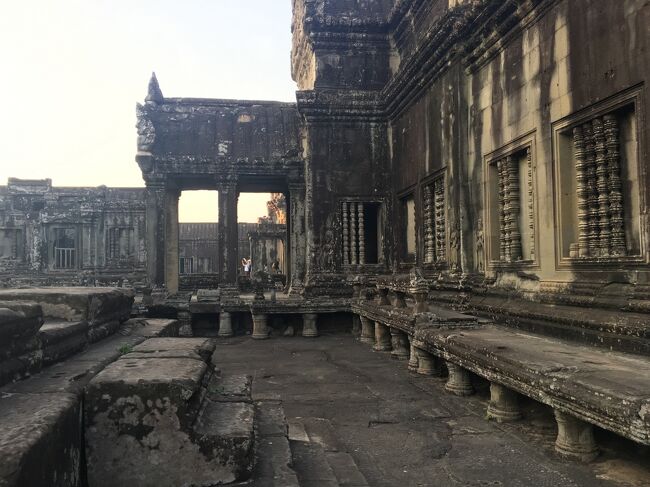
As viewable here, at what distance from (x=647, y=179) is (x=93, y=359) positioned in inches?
188

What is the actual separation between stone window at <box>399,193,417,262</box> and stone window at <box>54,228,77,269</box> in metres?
21.1

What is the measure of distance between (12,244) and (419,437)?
28052 millimetres

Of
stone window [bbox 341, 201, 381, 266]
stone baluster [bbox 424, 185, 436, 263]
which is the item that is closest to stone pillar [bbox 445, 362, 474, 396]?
stone baluster [bbox 424, 185, 436, 263]

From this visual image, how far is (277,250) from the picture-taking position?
30.1m

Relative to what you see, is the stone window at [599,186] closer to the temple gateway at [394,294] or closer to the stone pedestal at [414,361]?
the temple gateway at [394,294]

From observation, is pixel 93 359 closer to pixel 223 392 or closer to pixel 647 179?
pixel 223 392

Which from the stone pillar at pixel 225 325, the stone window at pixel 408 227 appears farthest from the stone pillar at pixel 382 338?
the stone pillar at pixel 225 325

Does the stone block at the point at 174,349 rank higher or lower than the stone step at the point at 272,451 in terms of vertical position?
higher

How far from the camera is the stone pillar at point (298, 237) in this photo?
44.2ft

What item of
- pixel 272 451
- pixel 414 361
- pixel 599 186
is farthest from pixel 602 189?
pixel 272 451

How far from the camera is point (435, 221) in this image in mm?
9891

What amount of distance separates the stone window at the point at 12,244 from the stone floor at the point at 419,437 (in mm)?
24455

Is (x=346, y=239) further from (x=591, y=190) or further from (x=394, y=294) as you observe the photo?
(x=591, y=190)

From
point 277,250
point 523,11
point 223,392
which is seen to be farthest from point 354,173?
point 277,250
